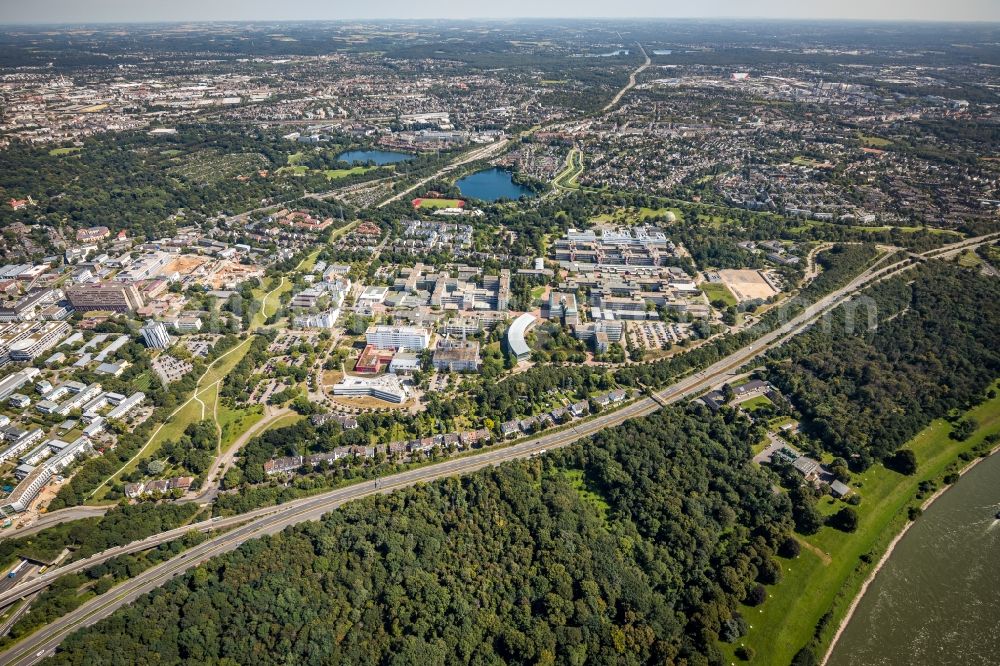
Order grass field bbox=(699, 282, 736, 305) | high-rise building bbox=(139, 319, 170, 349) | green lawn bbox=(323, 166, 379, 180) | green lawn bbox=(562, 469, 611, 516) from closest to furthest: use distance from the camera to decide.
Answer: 1. green lawn bbox=(562, 469, 611, 516)
2. high-rise building bbox=(139, 319, 170, 349)
3. grass field bbox=(699, 282, 736, 305)
4. green lawn bbox=(323, 166, 379, 180)

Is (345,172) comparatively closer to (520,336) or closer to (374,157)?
(374,157)

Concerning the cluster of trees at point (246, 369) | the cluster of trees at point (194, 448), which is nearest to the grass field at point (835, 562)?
the cluster of trees at point (194, 448)

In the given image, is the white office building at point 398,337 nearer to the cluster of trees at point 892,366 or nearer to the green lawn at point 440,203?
the cluster of trees at point 892,366

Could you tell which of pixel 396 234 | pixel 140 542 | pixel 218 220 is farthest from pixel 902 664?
pixel 218 220

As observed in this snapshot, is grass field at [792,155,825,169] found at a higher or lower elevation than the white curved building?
higher

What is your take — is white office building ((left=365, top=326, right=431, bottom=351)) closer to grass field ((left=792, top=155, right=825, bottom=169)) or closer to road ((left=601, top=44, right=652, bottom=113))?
grass field ((left=792, top=155, right=825, bottom=169))

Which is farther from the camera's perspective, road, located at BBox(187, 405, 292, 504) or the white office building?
the white office building

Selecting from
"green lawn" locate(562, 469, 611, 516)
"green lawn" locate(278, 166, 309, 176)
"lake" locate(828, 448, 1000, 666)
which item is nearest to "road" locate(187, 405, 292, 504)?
"green lawn" locate(562, 469, 611, 516)

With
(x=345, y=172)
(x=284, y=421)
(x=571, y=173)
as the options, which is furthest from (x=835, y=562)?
(x=345, y=172)
